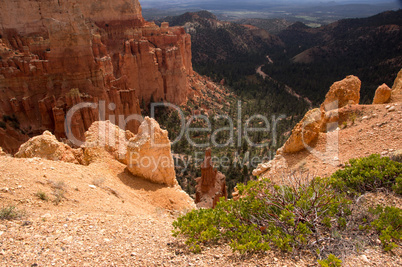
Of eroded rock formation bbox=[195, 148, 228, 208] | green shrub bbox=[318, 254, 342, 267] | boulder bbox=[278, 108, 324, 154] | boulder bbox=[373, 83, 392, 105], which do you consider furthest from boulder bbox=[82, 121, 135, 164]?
boulder bbox=[373, 83, 392, 105]

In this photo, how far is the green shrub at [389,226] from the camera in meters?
4.55

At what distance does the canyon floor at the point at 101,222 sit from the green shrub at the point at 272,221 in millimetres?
255

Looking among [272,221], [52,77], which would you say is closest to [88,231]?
[272,221]

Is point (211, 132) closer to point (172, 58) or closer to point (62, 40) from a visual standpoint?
point (172, 58)

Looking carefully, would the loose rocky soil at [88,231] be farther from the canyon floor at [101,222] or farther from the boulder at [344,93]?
the boulder at [344,93]

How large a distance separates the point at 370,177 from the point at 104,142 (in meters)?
8.98

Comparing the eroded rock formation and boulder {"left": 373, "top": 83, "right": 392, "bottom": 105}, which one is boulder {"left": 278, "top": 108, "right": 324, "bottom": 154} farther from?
the eroded rock formation

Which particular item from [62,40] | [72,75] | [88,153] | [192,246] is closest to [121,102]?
[72,75]

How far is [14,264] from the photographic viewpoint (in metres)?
4.04

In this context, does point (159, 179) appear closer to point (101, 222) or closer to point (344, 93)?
point (101, 222)

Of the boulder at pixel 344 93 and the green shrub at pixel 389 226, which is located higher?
the boulder at pixel 344 93

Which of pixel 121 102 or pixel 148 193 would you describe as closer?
pixel 148 193

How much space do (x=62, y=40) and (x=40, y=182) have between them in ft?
50.6

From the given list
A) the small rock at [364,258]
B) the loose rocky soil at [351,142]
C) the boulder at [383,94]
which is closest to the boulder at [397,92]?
the boulder at [383,94]
